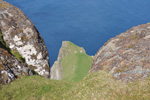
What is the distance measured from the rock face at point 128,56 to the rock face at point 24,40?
9752mm

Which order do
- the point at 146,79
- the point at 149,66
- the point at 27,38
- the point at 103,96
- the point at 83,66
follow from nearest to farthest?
the point at 103,96, the point at 146,79, the point at 149,66, the point at 27,38, the point at 83,66

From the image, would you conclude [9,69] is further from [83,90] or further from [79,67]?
[79,67]

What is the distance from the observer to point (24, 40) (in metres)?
26.7

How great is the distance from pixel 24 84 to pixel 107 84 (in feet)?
29.0

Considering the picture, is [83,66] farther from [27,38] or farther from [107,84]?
[107,84]

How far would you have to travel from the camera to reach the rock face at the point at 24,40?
86.4 ft

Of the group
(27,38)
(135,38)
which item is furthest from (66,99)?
(27,38)

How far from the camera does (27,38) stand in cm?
2689

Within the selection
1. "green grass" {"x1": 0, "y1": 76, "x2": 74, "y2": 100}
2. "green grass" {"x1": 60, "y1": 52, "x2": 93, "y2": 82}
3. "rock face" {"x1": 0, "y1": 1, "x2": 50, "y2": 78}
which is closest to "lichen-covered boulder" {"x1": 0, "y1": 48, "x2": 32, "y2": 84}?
"green grass" {"x1": 0, "y1": 76, "x2": 74, "y2": 100}

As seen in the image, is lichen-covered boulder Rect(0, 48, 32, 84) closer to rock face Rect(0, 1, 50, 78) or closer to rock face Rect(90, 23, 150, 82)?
rock face Rect(0, 1, 50, 78)

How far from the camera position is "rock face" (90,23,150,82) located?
1612 cm

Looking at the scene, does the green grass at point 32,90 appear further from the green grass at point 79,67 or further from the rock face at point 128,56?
the green grass at point 79,67

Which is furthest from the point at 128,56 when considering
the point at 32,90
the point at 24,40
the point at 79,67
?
the point at 79,67

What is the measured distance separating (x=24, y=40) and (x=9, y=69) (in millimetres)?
8113
